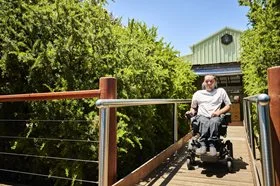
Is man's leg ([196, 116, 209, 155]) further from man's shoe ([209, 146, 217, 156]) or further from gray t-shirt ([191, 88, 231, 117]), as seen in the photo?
gray t-shirt ([191, 88, 231, 117])

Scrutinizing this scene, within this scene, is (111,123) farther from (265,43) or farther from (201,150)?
(265,43)

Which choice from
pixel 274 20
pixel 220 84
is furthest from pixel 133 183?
pixel 220 84

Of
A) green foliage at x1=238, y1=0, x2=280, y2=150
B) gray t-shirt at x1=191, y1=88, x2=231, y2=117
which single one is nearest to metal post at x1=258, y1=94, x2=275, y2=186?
gray t-shirt at x1=191, y1=88, x2=231, y2=117

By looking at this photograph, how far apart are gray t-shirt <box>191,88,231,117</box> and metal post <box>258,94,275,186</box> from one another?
2.82m

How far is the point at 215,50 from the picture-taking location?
18078 mm

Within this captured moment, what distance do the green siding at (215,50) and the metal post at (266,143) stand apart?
16663 millimetres

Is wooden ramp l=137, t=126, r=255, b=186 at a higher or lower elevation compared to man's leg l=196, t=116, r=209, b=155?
lower

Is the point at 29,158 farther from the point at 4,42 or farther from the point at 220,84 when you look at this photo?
the point at 220,84

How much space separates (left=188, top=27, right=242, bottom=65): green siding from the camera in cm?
1770

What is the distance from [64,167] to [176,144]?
226cm

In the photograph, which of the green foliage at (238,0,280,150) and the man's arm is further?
the green foliage at (238,0,280,150)

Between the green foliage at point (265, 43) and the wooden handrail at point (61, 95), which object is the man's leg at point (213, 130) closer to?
the wooden handrail at point (61, 95)

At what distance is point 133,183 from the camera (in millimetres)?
3434

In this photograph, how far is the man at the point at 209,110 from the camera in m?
4.12
